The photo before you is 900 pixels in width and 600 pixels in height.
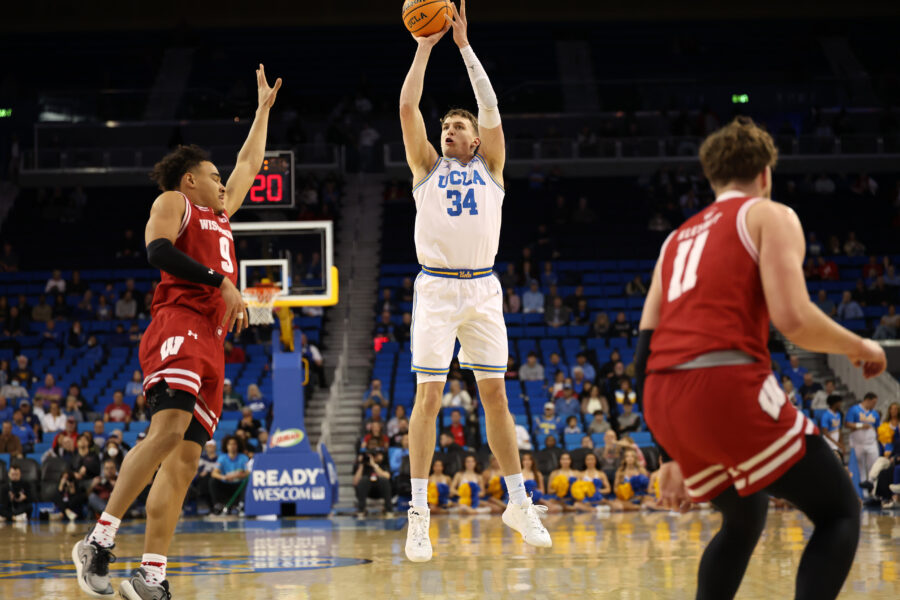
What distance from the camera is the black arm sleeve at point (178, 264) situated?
4723 mm

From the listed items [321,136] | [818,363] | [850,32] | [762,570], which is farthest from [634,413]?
[850,32]

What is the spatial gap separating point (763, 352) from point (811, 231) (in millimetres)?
21123

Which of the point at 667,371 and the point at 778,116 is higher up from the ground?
the point at 778,116

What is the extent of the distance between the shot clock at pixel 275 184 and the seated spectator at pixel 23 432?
643 cm

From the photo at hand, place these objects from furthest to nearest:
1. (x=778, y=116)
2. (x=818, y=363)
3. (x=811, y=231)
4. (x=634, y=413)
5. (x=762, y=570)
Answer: (x=778, y=116), (x=811, y=231), (x=818, y=363), (x=634, y=413), (x=762, y=570)

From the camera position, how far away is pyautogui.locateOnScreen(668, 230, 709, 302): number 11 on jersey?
3297 mm

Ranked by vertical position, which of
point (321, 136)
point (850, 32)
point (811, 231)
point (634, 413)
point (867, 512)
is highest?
point (850, 32)

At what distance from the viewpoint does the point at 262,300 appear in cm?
1248

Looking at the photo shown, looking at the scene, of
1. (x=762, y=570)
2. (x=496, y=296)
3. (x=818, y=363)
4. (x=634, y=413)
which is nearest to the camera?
(x=496, y=296)

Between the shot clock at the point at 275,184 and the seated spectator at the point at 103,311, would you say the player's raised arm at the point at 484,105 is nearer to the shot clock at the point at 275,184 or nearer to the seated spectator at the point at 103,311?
the shot clock at the point at 275,184

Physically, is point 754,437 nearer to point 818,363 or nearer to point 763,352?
point 763,352

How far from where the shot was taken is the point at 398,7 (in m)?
28.8

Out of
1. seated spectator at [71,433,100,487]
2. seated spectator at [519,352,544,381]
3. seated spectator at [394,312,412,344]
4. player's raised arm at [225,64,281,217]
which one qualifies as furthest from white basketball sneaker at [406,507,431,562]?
seated spectator at [394,312,412,344]

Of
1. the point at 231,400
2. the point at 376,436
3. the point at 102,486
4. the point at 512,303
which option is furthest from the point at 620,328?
the point at 102,486
